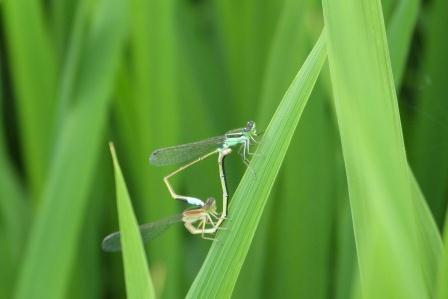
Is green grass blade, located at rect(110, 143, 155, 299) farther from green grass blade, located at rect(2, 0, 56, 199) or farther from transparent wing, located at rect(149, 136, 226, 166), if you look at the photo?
green grass blade, located at rect(2, 0, 56, 199)

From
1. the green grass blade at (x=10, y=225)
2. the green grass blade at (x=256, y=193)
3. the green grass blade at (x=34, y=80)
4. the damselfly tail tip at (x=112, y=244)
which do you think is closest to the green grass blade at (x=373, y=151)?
the green grass blade at (x=256, y=193)

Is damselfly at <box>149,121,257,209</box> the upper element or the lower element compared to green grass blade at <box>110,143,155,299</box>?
upper

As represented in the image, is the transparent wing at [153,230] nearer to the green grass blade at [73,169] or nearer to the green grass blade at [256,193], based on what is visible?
the green grass blade at [73,169]

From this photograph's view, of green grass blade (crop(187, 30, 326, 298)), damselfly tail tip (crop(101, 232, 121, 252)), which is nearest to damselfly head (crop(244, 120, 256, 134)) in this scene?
damselfly tail tip (crop(101, 232, 121, 252))

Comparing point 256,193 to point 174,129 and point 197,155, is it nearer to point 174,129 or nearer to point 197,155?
point 197,155

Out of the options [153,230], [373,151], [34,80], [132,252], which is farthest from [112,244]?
[373,151]

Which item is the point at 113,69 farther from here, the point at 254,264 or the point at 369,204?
the point at 369,204
